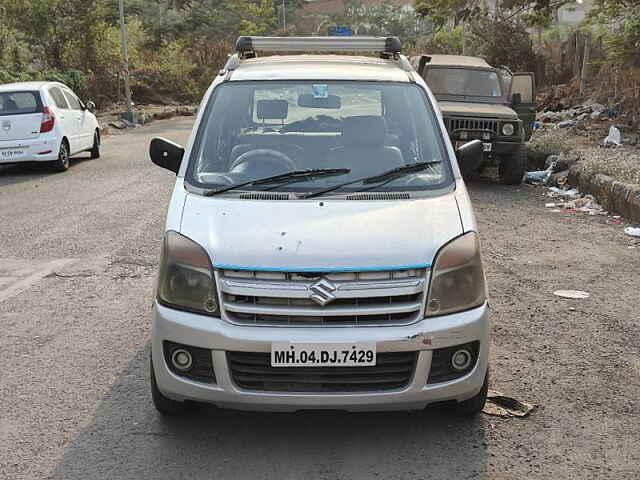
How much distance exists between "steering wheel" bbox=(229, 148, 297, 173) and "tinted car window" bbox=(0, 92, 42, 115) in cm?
1160

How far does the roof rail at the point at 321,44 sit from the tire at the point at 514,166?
7.22m

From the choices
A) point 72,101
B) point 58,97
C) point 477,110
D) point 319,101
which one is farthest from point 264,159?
point 72,101

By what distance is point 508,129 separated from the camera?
1375 cm

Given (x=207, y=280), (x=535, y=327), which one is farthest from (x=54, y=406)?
(x=535, y=327)

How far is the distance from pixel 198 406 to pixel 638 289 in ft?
14.3

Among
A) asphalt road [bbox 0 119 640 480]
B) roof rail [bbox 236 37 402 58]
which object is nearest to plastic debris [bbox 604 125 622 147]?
asphalt road [bbox 0 119 640 480]

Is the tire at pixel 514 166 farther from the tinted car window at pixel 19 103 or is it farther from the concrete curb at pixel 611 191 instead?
the tinted car window at pixel 19 103

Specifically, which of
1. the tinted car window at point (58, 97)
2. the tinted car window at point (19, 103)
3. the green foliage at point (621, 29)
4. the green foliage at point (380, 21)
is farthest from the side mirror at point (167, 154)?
the green foliage at point (380, 21)

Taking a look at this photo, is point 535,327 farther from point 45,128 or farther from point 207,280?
point 45,128

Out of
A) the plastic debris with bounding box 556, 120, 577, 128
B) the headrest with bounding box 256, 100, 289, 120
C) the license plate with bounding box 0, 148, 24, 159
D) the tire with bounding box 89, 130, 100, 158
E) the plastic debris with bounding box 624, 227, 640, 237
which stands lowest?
the tire with bounding box 89, 130, 100, 158

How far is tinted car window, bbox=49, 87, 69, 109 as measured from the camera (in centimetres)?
1631

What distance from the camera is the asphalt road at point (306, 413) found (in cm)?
401

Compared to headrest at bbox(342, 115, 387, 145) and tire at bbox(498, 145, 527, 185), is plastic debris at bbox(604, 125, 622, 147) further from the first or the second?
headrest at bbox(342, 115, 387, 145)

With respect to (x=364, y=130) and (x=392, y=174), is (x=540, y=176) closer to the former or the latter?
(x=364, y=130)
